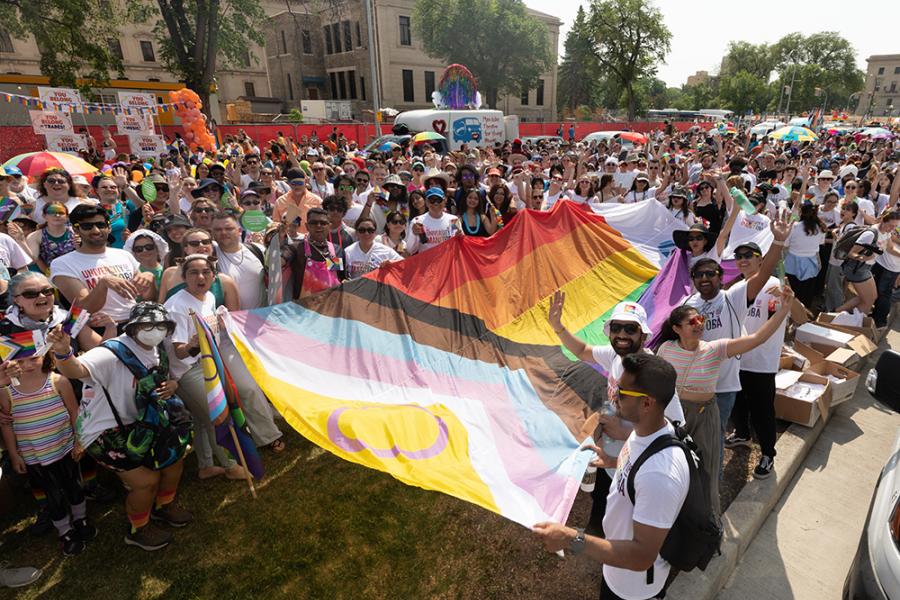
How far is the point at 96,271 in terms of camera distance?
4.38 metres

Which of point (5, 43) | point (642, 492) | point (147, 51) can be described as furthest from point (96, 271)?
point (147, 51)

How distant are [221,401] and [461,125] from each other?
23.2 m

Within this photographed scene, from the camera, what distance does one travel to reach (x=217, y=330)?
417cm

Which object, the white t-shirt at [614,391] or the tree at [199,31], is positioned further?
the tree at [199,31]

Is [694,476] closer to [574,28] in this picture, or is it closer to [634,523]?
[634,523]

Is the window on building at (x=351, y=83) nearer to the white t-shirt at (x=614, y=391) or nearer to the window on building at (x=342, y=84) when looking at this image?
the window on building at (x=342, y=84)

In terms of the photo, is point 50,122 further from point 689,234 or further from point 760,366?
point 760,366

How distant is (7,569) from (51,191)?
439 cm

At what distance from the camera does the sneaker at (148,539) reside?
400 centimetres

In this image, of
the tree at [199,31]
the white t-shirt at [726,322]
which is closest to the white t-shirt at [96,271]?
the white t-shirt at [726,322]

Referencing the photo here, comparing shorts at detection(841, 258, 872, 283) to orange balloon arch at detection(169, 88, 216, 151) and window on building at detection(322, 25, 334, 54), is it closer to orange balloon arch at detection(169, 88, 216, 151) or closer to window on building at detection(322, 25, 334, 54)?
orange balloon arch at detection(169, 88, 216, 151)

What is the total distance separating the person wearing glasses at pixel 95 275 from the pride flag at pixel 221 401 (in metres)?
0.96

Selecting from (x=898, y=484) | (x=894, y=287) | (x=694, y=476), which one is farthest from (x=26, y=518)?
(x=894, y=287)

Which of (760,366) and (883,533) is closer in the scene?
(883,533)
